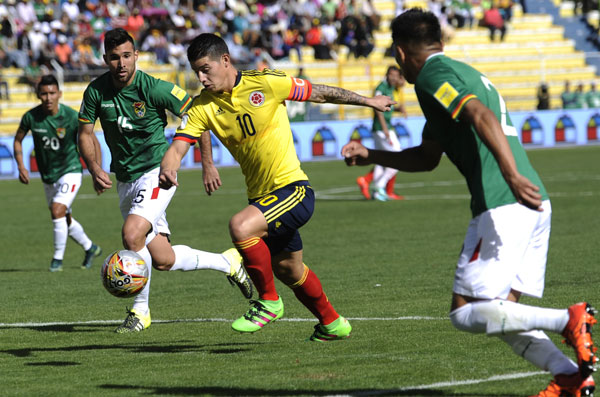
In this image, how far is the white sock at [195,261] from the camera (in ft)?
29.9

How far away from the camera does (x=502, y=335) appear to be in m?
5.22

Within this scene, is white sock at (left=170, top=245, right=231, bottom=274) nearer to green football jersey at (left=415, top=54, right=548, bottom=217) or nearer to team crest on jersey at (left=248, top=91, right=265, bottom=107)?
team crest on jersey at (left=248, top=91, right=265, bottom=107)

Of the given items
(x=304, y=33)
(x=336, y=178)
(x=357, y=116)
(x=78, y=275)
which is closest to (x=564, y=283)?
(x=78, y=275)

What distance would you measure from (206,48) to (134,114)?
1.72 metres

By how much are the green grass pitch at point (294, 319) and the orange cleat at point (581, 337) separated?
Result: 25.5 inches

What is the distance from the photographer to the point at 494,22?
140 ft

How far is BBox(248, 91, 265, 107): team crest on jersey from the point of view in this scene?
24.7 ft

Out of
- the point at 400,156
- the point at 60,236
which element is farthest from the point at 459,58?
the point at 400,156

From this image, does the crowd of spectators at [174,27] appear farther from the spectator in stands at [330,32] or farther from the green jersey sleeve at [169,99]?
the green jersey sleeve at [169,99]

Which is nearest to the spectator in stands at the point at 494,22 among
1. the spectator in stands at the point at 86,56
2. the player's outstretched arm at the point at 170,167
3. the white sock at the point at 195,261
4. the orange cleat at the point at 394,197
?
the spectator in stands at the point at 86,56

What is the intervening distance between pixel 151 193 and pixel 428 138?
3.52 meters

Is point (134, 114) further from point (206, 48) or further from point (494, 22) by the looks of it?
point (494, 22)

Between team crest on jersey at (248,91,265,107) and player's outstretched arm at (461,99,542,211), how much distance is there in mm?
2661

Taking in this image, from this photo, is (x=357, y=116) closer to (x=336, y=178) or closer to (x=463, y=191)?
(x=336, y=178)
